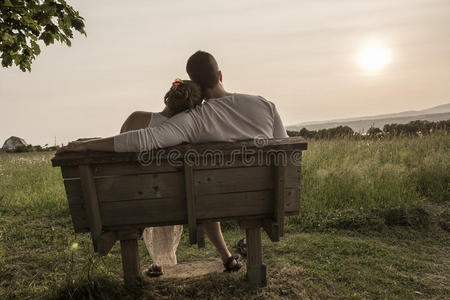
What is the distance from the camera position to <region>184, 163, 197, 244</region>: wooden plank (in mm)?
2604

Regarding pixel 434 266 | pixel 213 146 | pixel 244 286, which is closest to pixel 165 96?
pixel 213 146

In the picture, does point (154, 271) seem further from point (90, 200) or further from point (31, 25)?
point (31, 25)

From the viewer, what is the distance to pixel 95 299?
298 cm

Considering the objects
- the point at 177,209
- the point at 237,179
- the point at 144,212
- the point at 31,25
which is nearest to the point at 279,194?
the point at 237,179

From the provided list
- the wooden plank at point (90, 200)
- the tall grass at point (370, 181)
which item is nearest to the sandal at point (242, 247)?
the tall grass at point (370, 181)

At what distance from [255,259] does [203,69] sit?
1830 mm

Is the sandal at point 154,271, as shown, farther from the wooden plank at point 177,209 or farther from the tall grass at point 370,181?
the tall grass at point 370,181

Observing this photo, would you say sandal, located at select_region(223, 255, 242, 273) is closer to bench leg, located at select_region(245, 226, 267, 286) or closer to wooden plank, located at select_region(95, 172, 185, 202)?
bench leg, located at select_region(245, 226, 267, 286)

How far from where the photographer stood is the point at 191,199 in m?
2.66

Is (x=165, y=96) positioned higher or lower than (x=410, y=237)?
higher

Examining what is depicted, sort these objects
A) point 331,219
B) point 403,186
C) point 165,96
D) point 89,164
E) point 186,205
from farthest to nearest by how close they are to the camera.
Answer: point 403,186 < point 331,219 < point 165,96 < point 186,205 < point 89,164

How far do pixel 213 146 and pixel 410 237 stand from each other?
150 inches

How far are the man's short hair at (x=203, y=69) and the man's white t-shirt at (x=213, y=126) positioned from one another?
0.76ft

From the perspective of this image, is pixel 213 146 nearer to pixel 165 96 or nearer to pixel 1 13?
pixel 165 96
